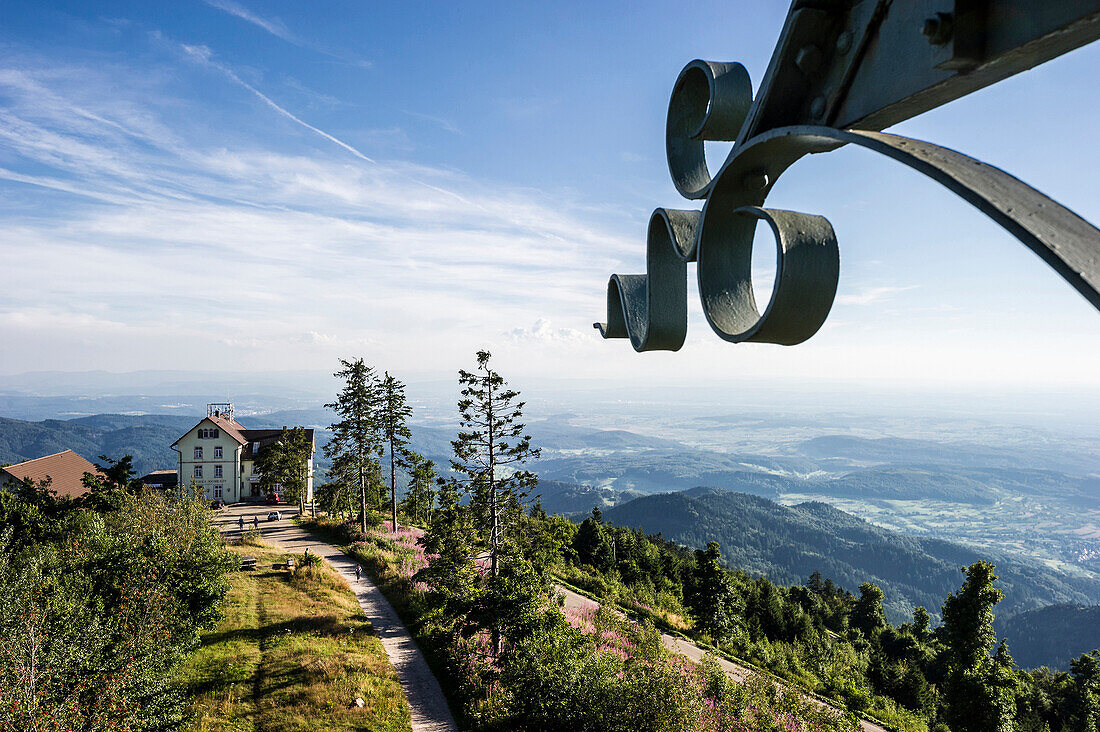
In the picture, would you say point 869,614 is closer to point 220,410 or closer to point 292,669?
point 292,669

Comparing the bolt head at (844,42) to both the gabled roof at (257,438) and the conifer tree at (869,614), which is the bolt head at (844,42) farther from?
the conifer tree at (869,614)

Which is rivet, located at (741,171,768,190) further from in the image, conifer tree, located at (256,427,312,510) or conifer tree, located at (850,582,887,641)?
conifer tree, located at (850,582,887,641)

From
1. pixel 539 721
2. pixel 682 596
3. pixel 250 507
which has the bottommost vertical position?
pixel 682 596

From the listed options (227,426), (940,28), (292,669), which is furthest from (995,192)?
(227,426)

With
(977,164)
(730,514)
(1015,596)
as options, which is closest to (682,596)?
(977,164)

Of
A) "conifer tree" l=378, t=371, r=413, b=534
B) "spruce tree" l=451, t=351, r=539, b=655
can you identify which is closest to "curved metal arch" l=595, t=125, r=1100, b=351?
"spruce tree" l=451, t=351, r=539, b=655

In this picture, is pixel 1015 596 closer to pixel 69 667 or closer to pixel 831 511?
pixel 831 511

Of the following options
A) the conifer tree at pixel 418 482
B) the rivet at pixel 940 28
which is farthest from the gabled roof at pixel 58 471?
the rivet at pixel 940 28
